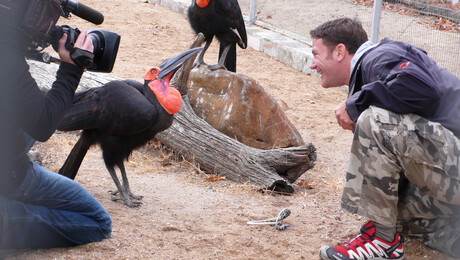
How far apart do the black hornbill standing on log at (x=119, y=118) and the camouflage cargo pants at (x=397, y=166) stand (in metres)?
1.34

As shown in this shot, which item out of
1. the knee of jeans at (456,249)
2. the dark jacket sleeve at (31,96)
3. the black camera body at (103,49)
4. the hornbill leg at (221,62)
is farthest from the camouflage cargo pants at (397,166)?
the hornbill leg at (221,62)

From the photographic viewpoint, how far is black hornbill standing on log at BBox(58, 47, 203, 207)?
10.6 ft

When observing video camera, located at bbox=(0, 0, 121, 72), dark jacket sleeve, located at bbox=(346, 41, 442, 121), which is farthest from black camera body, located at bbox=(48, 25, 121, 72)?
dark jacket sleeve, located at bbox=(346, 41, 442, 121)

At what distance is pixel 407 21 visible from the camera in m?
6.28

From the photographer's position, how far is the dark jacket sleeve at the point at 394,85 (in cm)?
232

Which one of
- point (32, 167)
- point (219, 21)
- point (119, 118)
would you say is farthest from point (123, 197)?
point (219, 21)

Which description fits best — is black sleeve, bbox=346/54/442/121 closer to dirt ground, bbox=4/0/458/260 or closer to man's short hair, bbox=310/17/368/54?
man's short hair, bbox=310/17/368/54

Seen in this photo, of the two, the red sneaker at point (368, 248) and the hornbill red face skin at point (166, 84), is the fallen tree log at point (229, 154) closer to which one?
the hornbill red face skin at point (166, 84)

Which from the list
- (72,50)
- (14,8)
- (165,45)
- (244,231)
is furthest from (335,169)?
(165,45)

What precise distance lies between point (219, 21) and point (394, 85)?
3.15 m

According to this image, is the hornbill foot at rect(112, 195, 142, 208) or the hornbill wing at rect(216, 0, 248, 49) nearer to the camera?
the hornbill foot at rect(112, 195, 142, 208)

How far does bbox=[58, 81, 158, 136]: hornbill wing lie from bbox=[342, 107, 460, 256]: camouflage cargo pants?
135 cm

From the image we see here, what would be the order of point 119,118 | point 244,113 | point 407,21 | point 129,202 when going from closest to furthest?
point 119,118, point 129,202, point 244,113, point 407,21

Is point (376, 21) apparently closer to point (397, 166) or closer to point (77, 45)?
point (397, 166)
